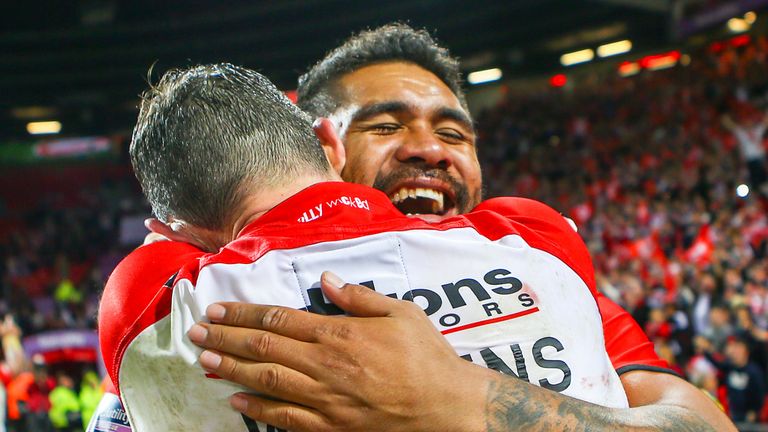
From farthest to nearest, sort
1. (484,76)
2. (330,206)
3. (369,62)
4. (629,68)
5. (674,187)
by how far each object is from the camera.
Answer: (484,76) < (629,68) < (674,187) < (369,62) < (330,206)

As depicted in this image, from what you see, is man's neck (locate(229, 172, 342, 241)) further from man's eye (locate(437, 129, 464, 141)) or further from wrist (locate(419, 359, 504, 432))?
man's eye (locate(437, 129, 464, 141))

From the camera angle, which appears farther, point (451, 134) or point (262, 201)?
point (451, 134)

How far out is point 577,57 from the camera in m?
19.9

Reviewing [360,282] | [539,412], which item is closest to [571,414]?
[539,412]

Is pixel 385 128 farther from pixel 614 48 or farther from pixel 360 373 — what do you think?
pixel 614 48

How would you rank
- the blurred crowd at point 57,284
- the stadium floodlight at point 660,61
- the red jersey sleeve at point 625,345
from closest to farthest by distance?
the red jersey sleeve at point 625,345 → the blurred crowd at point 57,284 → the stadium floodlight at point 660,61

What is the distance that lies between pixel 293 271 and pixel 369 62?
4.79 ft

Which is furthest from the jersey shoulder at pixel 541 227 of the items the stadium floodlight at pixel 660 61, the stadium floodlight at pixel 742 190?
the stadium floodlight at pixel 660 61

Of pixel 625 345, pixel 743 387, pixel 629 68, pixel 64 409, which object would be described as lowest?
pixel 64 409

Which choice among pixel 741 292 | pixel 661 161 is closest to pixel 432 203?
pixel 741 292

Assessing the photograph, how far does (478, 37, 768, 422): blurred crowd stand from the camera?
779 centimetres

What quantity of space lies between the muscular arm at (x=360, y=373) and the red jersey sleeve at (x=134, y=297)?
0.13 meters

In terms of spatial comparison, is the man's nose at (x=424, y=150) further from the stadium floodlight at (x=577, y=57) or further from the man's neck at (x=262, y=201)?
the stadium floodlight at (x=577, y=57)

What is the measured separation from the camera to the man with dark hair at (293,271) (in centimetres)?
138
